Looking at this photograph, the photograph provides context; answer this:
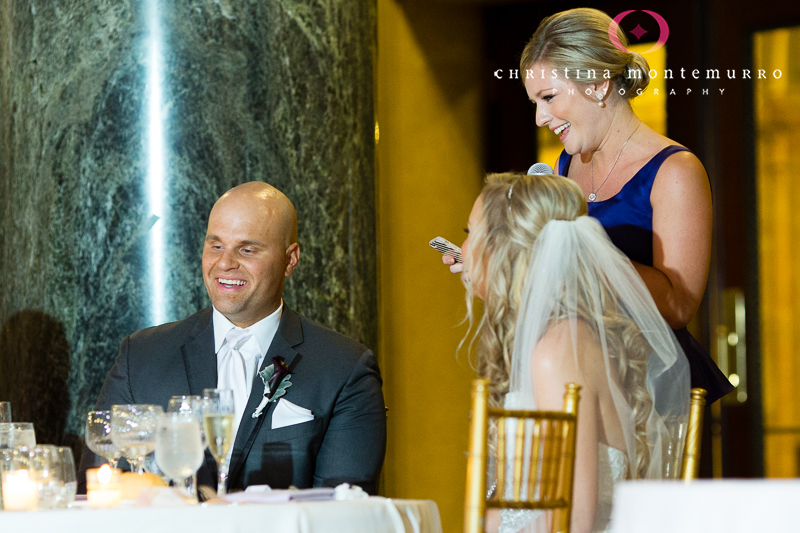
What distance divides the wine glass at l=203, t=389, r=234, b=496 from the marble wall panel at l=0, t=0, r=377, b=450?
59.7 inches

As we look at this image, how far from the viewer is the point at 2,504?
201 cm

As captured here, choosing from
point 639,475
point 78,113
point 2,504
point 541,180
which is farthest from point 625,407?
point 78,113

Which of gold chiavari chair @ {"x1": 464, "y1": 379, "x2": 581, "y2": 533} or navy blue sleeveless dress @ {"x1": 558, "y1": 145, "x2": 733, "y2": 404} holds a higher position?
navy blue sleeveless dress @ {"x1": 558, "y1": 145, "x2": 733, "y2": 404}

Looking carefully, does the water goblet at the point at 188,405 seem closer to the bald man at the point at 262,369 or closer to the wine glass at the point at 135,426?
the wine glass at the point at 135,426

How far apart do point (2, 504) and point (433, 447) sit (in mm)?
3739

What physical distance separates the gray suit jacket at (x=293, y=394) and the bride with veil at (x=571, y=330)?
2.35 ft

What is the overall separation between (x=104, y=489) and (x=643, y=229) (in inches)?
65.7

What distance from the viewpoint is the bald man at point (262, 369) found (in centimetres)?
276

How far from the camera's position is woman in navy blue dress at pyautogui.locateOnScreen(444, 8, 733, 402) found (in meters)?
2.75

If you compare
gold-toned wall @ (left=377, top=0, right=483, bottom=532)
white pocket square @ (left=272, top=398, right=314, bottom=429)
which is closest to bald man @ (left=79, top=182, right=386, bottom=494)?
white pocket square @ (left=272, top=398, right=314, bottom=429)

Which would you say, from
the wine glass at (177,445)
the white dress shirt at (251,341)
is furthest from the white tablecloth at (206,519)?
the white dress shirt at (251,341)

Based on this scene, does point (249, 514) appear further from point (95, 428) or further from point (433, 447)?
point (433, 447)

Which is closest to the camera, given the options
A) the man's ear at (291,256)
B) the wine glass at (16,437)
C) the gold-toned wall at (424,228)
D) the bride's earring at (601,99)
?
the wine glass at (16,437)

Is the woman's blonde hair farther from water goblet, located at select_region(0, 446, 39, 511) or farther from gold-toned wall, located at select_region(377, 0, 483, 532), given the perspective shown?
gold-toned wall, located at select_region(377, 0, 483, 532)
